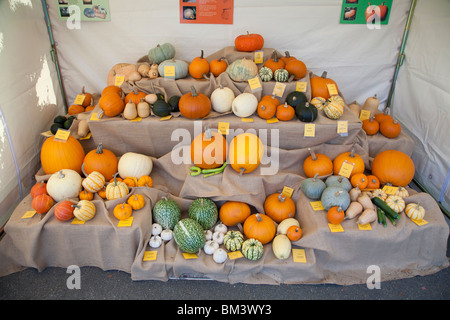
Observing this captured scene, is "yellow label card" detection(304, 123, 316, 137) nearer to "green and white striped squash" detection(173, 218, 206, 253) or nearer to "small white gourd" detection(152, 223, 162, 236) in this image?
"green and white striped squash" detection(173, 218, 206, 253)

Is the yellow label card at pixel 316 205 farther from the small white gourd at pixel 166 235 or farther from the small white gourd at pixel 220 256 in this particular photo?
the small white gourd at pixel 166 235

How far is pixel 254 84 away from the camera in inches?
116

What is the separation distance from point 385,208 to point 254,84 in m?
1.56

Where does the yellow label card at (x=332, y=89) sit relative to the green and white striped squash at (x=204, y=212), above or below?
above

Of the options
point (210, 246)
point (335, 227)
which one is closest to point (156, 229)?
point (210, 246)

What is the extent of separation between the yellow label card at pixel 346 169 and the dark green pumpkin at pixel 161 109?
1.65 metres

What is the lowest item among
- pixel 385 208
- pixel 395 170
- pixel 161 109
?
pixel 385 208

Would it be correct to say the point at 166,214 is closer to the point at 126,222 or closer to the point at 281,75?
the point at 126,222

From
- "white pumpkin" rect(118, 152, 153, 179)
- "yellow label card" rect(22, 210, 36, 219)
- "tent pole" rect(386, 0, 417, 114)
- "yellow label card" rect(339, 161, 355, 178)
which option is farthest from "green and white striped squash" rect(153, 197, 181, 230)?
"tent pole" rect(386, 0, 417, 114)

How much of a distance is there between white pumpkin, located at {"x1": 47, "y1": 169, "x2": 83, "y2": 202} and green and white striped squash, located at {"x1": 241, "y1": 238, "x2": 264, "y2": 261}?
1.43 m

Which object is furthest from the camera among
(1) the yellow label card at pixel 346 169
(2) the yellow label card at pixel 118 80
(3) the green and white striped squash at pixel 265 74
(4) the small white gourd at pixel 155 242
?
(2) the yellow label card at pixel 118 80

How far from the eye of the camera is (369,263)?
2375 mm

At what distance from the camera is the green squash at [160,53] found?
3.28 m

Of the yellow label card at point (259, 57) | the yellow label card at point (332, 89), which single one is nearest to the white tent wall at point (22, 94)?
the yellow label card at point (259, 57)
